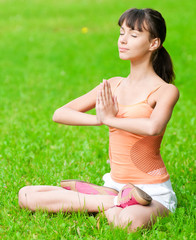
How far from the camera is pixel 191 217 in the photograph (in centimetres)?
387

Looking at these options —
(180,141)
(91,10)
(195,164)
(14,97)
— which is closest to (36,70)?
(14,97)

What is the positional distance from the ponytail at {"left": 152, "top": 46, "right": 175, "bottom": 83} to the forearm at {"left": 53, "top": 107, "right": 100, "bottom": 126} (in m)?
0.72

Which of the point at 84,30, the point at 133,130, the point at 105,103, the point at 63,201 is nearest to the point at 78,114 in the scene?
the point at 105,103

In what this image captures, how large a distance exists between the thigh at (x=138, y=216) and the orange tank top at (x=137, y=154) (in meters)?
0.27

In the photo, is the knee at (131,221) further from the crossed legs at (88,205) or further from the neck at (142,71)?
the neck at (142,71)

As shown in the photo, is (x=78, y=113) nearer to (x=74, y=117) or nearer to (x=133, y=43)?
(x=74, y=117)

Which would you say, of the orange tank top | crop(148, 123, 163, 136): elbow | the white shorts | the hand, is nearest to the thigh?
the white shorts

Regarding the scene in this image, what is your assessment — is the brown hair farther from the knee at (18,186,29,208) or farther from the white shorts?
the knee at (18,186,29,208)

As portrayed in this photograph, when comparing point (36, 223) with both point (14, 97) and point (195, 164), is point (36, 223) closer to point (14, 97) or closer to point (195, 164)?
point (195, 164)

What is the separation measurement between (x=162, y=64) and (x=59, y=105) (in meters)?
4.17

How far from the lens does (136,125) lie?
359 centimetres

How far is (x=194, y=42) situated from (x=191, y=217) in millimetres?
8855

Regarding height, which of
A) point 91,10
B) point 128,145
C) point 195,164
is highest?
point 91,10

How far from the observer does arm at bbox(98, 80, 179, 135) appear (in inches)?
140
